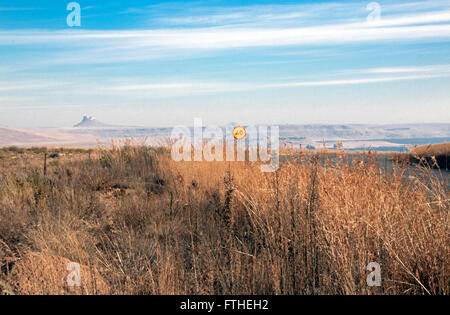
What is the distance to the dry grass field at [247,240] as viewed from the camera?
357 centimetres

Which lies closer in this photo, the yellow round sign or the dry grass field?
the dry grass field

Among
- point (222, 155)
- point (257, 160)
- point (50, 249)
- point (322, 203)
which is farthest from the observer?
point (222, 155)

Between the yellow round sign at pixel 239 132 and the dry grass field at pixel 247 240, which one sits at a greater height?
the yellow round sign at pixel 239 132

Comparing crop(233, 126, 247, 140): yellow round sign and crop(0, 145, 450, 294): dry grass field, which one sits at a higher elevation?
crop(233, 126, 247, 140): yellow round sign

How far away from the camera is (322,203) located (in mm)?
4965

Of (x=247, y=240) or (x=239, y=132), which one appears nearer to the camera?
(x=247, y=240)

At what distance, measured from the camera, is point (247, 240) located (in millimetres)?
5180

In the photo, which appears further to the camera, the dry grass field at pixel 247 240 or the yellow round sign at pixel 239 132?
the yellow round sign at pixel 239 132

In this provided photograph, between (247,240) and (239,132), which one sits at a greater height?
(239,132)

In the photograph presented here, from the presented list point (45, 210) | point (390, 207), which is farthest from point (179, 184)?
point (390, 207)

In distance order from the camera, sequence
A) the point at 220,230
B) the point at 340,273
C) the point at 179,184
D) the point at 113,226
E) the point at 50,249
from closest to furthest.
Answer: the point at 340,273 < the point at 50,249 < the point at 220,230 < the point at 113,226 < the point at 179,184

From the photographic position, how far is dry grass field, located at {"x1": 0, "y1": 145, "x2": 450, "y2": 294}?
3568 millimetres
